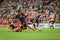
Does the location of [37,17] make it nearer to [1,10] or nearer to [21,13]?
[21,13]

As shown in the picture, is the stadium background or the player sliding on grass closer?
the stadium background

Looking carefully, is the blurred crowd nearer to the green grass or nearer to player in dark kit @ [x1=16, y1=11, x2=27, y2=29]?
player in dark kit @ [x1=16, y1=11, x2=27, y2=29]

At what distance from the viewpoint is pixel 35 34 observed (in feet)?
21.0

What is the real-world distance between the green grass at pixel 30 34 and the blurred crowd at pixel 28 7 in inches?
27.7

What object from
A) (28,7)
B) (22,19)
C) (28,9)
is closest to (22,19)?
(22,19)

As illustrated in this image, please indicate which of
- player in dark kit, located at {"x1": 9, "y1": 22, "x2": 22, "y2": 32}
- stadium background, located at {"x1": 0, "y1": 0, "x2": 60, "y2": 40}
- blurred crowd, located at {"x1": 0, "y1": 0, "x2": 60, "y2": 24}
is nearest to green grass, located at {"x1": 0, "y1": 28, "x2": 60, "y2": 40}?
stadium background, located at {"x1": 0, "y1": 0, "x2": 60, "y2": 40}

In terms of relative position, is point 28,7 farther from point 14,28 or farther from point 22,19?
point 14,28

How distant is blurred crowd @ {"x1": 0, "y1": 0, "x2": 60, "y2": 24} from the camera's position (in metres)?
7.41

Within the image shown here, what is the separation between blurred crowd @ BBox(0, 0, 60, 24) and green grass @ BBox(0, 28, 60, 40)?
2.31 feet

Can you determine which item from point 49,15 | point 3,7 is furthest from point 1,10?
point 49,15

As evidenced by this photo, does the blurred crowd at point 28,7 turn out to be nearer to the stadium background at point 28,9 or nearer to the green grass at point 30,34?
the stadium background at point 28,9

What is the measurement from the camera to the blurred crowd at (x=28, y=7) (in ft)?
24.3

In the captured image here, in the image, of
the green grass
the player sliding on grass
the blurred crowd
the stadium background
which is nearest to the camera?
the green grass

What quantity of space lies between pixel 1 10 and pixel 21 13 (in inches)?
33.4
